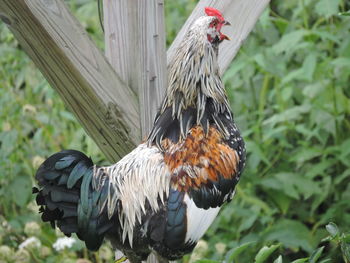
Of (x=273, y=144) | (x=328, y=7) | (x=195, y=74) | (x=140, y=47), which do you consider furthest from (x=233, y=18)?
(x=273, y=144)

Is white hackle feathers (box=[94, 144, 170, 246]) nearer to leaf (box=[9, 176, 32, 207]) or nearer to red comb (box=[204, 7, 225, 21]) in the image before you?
red comb (box=[204, 7, 225, 21])

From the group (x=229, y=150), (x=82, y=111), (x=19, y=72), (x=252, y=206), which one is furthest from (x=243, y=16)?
(x=19, y=72)

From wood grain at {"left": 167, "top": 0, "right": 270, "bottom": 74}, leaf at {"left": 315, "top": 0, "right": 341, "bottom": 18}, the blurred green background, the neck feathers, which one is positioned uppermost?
wood grain at {"left": 167, "top": 0, "right": 270, "bottom": 74}

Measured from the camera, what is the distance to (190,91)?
288cm

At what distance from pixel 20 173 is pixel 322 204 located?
168cm

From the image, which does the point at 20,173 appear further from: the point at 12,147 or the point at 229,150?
the point at 229,150

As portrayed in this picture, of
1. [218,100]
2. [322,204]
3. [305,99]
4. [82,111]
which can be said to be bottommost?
[322,204]

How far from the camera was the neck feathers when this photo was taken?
284 centimetres

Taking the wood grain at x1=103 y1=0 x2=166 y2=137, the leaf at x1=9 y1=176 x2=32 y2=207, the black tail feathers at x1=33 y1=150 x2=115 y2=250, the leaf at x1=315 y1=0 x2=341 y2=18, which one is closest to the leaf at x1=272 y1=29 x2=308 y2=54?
the leaf at x1=315 y1=0 x2=341 y2=18

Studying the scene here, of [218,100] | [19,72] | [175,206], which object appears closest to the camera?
[175,206]

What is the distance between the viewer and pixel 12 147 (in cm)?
423

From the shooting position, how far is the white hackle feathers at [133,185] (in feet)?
8.82

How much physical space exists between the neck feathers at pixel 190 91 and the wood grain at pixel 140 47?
5 cm

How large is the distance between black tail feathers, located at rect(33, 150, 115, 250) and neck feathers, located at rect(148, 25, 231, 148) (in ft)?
1.08
